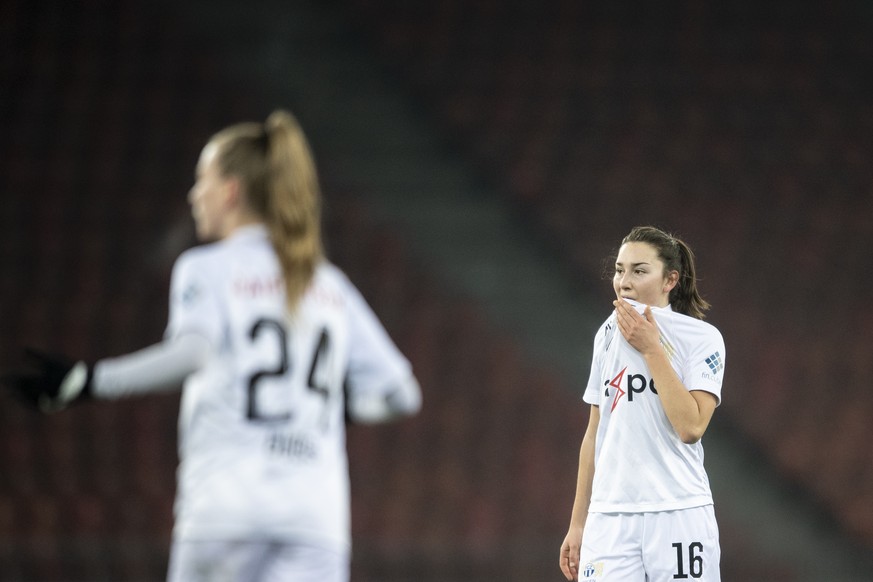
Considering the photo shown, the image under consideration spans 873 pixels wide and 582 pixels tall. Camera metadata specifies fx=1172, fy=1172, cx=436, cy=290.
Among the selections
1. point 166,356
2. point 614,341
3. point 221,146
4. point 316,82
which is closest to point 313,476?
point 166,356

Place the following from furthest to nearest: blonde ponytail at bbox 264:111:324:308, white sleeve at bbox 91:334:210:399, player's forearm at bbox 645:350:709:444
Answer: player's forearm at bbox 645:350:709:444 → blonde ponytail at bbox 264:111:324:308 → white sleeve at bbox 91:334:210:399

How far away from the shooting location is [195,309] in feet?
7.75

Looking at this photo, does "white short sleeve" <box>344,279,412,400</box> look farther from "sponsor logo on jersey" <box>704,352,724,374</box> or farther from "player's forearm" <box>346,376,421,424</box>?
"sponsor logo on jersey" <box>704,352,724,374</box>

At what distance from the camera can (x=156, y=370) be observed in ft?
7.56

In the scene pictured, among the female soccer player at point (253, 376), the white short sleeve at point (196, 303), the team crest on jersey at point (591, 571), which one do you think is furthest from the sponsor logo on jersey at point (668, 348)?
the white short sleeve at point (196, 303)

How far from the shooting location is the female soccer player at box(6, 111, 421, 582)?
234 cm

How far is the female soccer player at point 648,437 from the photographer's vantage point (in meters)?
3.46

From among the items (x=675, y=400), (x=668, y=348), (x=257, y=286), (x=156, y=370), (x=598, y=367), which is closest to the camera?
(x=156, y=370)

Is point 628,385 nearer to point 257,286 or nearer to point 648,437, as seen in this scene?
point 648,437

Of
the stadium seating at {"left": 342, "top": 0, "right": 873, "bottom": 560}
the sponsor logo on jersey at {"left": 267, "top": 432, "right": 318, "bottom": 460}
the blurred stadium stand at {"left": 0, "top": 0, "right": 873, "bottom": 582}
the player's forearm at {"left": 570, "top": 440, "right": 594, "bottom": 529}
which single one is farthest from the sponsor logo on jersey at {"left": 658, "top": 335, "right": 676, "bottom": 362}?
the stadium seating at {"left": 342, "top": 0, "right": 873, "bottom": 560}

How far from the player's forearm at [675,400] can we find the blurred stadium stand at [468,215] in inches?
222

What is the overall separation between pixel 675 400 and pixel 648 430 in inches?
6.1

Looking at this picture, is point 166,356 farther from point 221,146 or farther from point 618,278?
point 618,278

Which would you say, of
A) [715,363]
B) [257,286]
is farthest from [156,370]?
[715,363]
